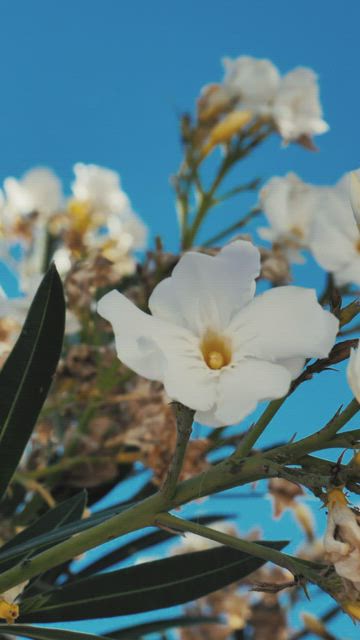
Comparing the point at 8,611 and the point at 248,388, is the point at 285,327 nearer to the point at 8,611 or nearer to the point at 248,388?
the point at 248,388

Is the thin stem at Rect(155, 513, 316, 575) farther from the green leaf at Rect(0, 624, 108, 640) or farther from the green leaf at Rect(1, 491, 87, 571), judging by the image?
the green leaf at Rect(1, 491, 87, 571)

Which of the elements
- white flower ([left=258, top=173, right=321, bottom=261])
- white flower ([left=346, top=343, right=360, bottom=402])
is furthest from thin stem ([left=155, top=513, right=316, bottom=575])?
white flower ([left=258, top=173, right=321, bottom=261])

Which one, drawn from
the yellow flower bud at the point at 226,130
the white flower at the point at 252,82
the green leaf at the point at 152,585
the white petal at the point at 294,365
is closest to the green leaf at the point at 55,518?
the green leaf at the point at 152,585

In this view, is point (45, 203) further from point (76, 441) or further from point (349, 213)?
point (349, 213)

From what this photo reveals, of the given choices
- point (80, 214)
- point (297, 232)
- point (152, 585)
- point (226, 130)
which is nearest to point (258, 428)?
point (152, 585)

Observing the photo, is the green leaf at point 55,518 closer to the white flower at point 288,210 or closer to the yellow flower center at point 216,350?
the yellow flower center at point 216,350

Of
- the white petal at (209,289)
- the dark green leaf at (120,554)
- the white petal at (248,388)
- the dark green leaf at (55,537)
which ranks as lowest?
the white petal at (248,388)

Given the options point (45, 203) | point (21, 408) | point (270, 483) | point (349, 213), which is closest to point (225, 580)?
point (21, 408)
